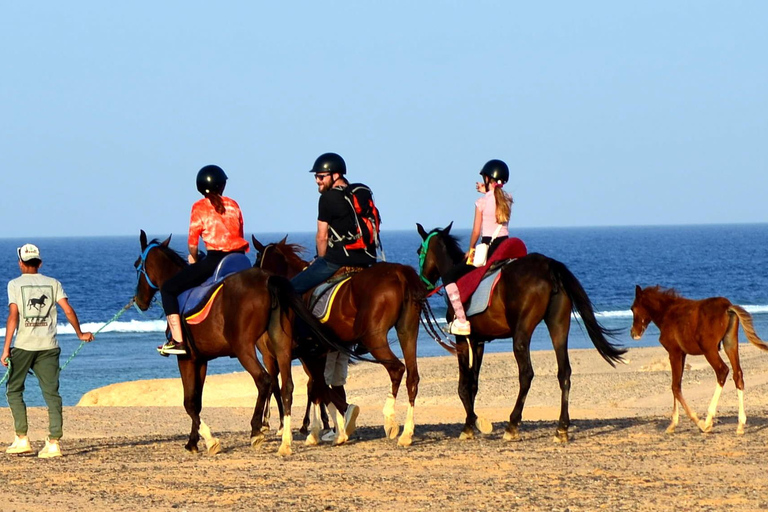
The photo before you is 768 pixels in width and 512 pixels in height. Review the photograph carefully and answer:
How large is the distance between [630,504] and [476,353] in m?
4.67

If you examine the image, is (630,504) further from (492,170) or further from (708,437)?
(492,170)

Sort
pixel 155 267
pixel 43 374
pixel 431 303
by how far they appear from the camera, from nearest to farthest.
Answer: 1. pixel 43 374
2. pixel 155 267
3. pixel 431 303

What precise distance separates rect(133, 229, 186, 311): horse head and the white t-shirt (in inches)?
48.7

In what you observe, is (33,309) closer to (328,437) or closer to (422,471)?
(328,437)

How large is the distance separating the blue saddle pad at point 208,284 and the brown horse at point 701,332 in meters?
4.84

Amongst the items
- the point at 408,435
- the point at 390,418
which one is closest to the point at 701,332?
the point at 408,435

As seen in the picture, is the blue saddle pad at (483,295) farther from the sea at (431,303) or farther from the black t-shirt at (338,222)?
the sea at (431,303)

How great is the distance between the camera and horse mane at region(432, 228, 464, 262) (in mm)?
12906

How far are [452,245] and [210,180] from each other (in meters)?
3.02

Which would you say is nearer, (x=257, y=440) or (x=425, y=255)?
(x=257, y=440)

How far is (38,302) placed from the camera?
1115cm

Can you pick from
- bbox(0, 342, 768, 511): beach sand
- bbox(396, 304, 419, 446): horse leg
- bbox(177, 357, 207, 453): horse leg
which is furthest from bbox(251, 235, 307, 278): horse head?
bbox(396, 304, 419, 446): horse leg

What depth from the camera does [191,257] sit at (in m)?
12.0

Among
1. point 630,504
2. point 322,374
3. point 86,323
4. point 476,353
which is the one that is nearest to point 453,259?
point 476,353
